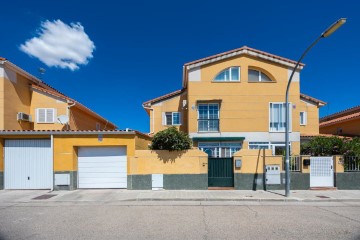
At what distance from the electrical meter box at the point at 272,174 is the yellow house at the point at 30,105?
498 inches

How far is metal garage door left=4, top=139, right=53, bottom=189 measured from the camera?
43.3 feet

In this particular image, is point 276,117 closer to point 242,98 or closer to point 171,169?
point 242,98

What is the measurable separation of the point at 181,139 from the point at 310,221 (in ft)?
22.7

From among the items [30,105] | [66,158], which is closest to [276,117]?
[66,158]

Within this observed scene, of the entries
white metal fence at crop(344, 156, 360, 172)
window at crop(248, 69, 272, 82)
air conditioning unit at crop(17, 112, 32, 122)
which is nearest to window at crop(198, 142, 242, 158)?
window at crop(248, 69, 272, 82)

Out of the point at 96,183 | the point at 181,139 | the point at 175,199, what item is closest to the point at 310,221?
the point at 175,199

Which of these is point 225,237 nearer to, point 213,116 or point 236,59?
point 213,116

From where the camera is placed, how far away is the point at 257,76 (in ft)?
59.0

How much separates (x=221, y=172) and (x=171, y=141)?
3099 mm

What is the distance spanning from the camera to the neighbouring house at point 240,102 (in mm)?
17281

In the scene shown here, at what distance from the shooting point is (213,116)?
1766 centimetres

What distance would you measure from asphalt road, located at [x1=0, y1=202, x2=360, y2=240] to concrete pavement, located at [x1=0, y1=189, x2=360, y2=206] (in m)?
0.63

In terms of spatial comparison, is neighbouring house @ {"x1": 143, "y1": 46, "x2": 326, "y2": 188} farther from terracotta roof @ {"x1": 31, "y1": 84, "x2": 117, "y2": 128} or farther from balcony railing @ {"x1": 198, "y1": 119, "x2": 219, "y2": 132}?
terracotta roof @ {"x1": 31, "y1": 84, "x2": 117, "y2": 128}

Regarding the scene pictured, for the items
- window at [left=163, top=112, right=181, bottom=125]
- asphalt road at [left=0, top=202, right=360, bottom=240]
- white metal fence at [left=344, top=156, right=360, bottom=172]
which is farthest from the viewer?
window at [left=163, top=112, right=181, bottom=125]
